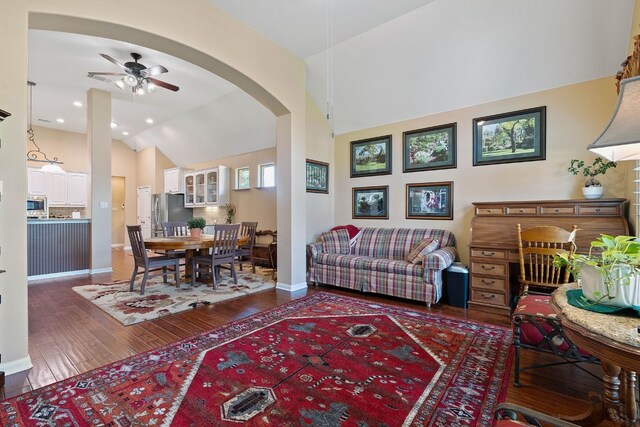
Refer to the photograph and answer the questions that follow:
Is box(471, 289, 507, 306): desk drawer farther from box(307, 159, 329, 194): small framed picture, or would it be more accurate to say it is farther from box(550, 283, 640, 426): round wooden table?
box(307, 159, 329, 194): small framed picture

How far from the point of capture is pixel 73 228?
17.7ft

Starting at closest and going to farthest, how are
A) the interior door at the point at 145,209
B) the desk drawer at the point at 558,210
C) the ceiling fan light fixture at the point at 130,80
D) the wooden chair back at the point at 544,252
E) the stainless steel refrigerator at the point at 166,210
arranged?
1. the wooden chair back at the point at 544,252
2. the desk drawer at the point at 558,210
3. the ceiling fan light fixture at the point at 130,80
4. the stainless steel refrigerator at the point at 166,210
5. the interior door at the point at 145,209

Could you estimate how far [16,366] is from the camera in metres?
2.05

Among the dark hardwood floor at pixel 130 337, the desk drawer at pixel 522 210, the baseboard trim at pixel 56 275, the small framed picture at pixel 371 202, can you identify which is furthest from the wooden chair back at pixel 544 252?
the baseboard trim at pixel 56 275

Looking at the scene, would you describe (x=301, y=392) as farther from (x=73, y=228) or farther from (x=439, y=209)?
(x=73, y=228)

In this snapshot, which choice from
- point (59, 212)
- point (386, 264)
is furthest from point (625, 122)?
point (59, 212)

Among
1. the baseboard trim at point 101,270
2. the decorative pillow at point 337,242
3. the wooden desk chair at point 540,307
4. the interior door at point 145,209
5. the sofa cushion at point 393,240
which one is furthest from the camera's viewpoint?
the interior door at point 145,209

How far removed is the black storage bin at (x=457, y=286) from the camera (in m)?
3.54

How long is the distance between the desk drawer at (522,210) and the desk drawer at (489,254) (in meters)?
0.49

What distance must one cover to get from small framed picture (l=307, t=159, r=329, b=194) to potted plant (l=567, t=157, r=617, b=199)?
11.3 feet

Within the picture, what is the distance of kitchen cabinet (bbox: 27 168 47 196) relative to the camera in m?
7.17

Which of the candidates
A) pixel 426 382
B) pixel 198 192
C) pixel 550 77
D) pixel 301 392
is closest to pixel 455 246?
pixel 550 77

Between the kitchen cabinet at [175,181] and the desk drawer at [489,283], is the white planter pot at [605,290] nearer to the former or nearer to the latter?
the desk drawer at [489,283]

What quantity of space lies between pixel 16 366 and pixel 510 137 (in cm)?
534
